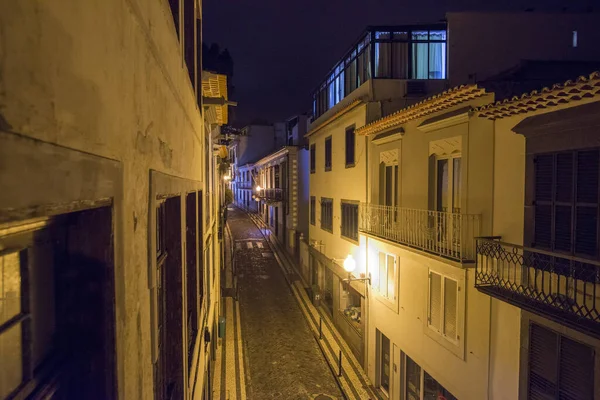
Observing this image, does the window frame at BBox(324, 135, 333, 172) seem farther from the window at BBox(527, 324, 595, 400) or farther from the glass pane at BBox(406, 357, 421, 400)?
the window at BBox(527, 324, 595, 400)

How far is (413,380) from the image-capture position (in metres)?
12.4

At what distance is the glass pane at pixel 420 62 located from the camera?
1555 centimetres

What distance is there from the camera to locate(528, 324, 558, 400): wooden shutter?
23.7 feet

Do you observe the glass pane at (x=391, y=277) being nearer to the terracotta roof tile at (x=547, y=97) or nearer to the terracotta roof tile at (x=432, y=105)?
the terracotta roof tile at (x=432, y=105)

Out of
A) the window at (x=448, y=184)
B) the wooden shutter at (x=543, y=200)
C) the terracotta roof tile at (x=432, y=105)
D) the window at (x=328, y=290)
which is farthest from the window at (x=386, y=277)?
the window at (x=328, y=290)

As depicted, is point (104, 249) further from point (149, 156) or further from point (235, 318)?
point (235, 318)

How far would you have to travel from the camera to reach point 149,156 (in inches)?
125

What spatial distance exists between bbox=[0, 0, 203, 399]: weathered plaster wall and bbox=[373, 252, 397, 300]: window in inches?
419

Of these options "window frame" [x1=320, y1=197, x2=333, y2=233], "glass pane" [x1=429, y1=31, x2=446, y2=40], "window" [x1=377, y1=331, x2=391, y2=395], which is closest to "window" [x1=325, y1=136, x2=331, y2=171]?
"window frame" [x1=320, y1=197, x2=333, y2=233]

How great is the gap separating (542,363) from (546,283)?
1496mm

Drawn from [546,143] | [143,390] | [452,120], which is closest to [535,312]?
[546,143]

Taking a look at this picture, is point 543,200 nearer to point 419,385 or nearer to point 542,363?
point 542,363

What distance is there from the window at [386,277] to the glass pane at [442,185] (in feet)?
9.75

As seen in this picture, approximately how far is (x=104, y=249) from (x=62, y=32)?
1.04 meters
